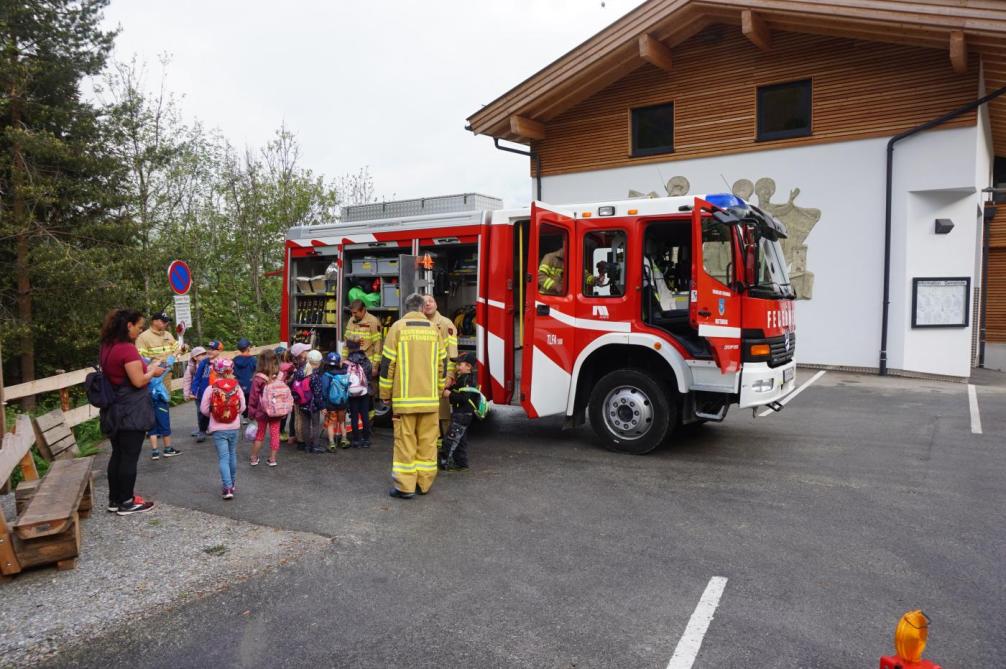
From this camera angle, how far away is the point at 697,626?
12.0 ft

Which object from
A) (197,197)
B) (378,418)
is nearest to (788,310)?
(378,418)

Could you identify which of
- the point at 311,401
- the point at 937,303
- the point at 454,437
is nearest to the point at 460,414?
the point at 454,437

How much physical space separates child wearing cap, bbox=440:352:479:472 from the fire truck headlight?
A: 4.96m

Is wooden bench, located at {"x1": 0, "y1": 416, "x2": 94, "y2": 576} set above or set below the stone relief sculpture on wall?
below

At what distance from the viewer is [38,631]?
12.1 feet

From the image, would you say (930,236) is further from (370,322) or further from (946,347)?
(370,322)

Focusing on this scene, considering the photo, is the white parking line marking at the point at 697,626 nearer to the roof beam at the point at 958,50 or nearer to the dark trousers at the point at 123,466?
the dark trousers at the point at 123,466

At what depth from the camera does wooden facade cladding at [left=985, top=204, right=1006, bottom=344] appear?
845 inches

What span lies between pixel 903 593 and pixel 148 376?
5570mm

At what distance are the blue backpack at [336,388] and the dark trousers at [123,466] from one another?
2.45 m

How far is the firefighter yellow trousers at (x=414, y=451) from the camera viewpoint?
602 centimetres

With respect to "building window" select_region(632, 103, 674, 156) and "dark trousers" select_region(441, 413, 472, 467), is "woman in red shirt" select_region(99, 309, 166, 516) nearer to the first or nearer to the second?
"dark trousers" select_region(441, 413, 472, 467)

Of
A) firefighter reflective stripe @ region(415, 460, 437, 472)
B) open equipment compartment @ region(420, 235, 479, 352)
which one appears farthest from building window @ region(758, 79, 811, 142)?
firefighter reflective stripe @ region(415, 460, 437, 472)

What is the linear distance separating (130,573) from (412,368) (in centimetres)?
260
